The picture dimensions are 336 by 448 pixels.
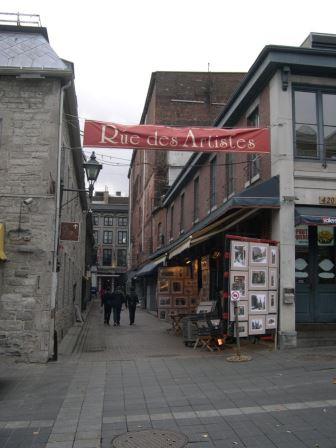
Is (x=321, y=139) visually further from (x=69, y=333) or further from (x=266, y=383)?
(x=69, y=333)

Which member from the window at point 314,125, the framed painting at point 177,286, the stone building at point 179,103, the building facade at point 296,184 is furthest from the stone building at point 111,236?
the window at point 314,125

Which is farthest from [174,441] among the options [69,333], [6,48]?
[69,333]

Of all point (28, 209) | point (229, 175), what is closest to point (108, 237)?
point (229, 175)

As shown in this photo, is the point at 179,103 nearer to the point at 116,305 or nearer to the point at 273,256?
the point at 116,305

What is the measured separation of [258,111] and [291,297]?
5.42 metres

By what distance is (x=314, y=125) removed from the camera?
13.3m

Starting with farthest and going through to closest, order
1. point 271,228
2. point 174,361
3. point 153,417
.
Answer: point 271,228, point 174,361, point 153,417

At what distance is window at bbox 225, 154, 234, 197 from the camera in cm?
1730

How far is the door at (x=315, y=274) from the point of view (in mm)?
13130

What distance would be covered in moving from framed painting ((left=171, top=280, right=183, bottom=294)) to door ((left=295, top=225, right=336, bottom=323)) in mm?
7439

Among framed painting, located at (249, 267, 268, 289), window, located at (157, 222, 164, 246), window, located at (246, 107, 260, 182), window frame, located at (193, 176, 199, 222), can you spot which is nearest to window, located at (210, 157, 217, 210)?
window frame, located at (193, 176, 199, 222)

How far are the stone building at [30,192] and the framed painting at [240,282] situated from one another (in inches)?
163

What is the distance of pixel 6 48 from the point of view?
1266cm

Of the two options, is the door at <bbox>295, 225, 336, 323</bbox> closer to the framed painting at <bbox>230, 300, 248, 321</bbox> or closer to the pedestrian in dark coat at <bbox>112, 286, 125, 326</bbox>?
the framed painting at <bbox>230, 300, 248, 321</bbox>
